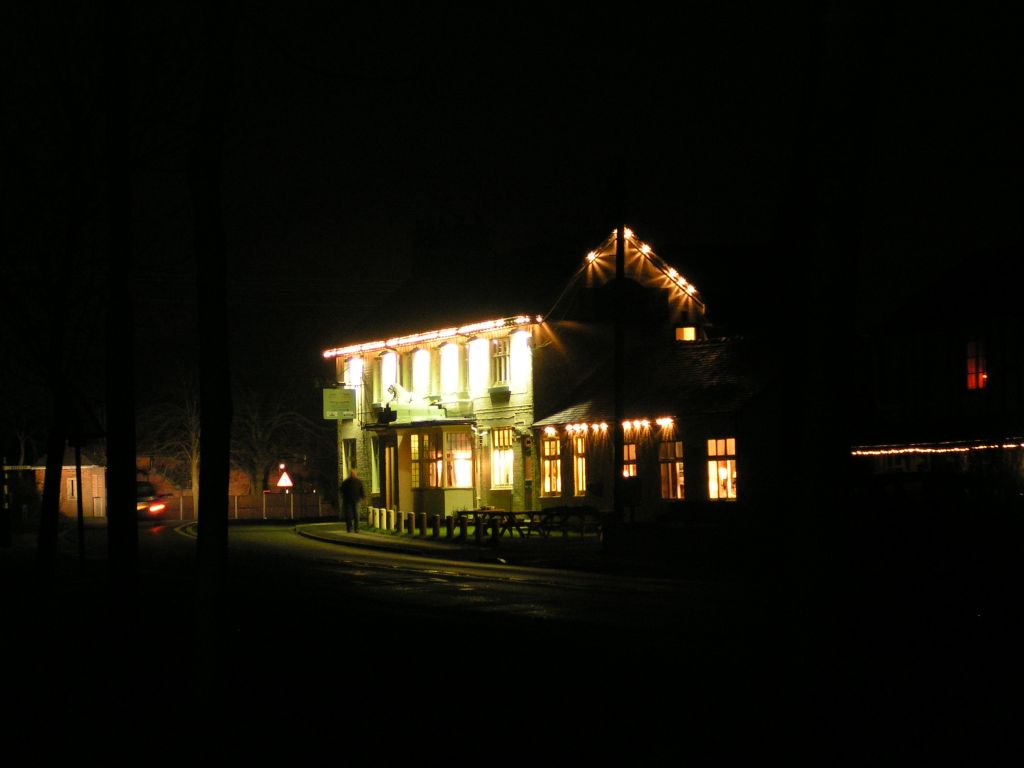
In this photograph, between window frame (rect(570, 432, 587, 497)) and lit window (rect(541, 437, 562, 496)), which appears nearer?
window frame (rect(570, 432, 587, 497))

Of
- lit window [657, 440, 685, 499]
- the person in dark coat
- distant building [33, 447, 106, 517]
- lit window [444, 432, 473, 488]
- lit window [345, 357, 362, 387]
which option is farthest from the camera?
distant building [33, 447, 106, 517]

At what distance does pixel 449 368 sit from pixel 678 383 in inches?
358

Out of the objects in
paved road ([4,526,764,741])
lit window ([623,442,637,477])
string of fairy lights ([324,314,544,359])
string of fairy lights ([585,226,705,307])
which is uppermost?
string of fairy lights ([585,226,705,307])

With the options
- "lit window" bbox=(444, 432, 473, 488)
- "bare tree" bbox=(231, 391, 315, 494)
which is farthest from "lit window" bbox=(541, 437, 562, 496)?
"bare tree" bbox=(231, 391, 315, 494)

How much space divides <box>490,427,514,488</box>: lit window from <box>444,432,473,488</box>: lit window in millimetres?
1019

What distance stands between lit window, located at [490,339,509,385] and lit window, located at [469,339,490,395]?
11.7 inches

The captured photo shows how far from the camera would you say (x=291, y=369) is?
85500 mm

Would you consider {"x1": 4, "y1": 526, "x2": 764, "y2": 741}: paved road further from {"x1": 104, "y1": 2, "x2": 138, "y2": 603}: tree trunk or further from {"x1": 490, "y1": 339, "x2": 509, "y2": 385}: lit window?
{"x1": 490, "y1": 339, "x2": 509, "y2": 385}: lit window

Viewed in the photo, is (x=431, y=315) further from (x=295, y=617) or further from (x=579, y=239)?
(x=295, y=617)

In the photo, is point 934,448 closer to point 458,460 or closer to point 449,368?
point 458,460

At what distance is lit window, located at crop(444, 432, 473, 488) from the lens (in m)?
44.3

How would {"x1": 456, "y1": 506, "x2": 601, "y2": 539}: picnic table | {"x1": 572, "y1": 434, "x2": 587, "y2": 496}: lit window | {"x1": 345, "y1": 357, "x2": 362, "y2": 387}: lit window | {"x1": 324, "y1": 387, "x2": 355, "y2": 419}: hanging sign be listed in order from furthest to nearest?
{"x1": 345, "y1": 357, "x2": 362, "y2": 387}: lit window
{"x1": 324, "y1": 387, "x2": 355, "y2": 419}: hanging sign
{"x1": 572, "y1": 434, "x2": 587, "y2": 496}: lit window
{"x1": 456, "y1": 506, "x2": 601, "y2": 539}: picnic table

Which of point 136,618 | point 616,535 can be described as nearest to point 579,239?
point 616,535

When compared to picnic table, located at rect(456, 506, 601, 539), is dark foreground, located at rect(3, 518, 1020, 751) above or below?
below
